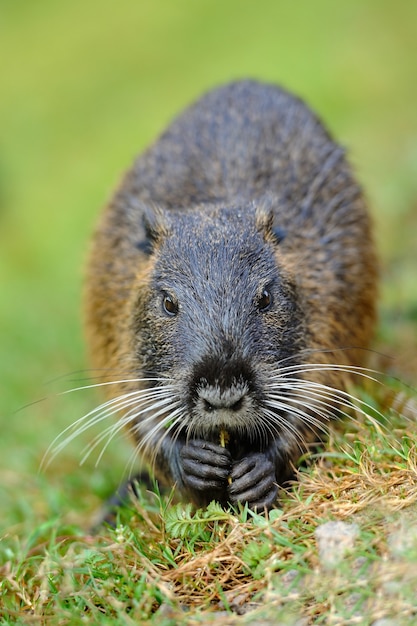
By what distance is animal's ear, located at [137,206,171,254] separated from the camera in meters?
4.21

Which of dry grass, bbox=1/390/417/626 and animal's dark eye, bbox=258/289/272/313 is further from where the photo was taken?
animal's dark eye, bbox=258/289/272/313

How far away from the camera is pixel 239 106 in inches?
222

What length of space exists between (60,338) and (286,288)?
4.41 metres

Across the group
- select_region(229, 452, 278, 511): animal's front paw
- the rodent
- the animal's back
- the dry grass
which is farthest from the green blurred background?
select_region(229, 452, 278, 511): animal's front paw

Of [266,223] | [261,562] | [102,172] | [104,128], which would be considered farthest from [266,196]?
[104,128]

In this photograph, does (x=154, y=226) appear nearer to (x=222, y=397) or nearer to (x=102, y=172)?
(x=222, y=397)

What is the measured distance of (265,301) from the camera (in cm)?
382

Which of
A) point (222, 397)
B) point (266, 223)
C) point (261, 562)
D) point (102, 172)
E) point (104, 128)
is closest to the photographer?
point (261, 562)

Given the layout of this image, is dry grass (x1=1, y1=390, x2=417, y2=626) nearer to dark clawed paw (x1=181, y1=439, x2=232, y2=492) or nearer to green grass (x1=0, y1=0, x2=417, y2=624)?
green grass (x1=0, y1=0, x2=417, y2=624)

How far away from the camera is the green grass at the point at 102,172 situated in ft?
11.3

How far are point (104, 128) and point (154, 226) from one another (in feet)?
34.1

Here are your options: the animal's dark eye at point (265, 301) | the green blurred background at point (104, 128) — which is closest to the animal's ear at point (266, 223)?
the animal's dark eye at point (265, 301)

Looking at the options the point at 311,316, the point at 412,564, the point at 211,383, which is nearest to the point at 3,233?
the point at 311,316

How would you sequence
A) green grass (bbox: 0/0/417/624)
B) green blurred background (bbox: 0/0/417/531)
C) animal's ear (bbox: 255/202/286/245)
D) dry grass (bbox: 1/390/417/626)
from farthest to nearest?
1. green blurred background (bbox: 0/0/417/531)
2. animal's ear (bbox: 255/202/286/245)
3. green grass (bbox: 0/0/417/624)
4. dry grass (bbox: 1/390/417/626)
